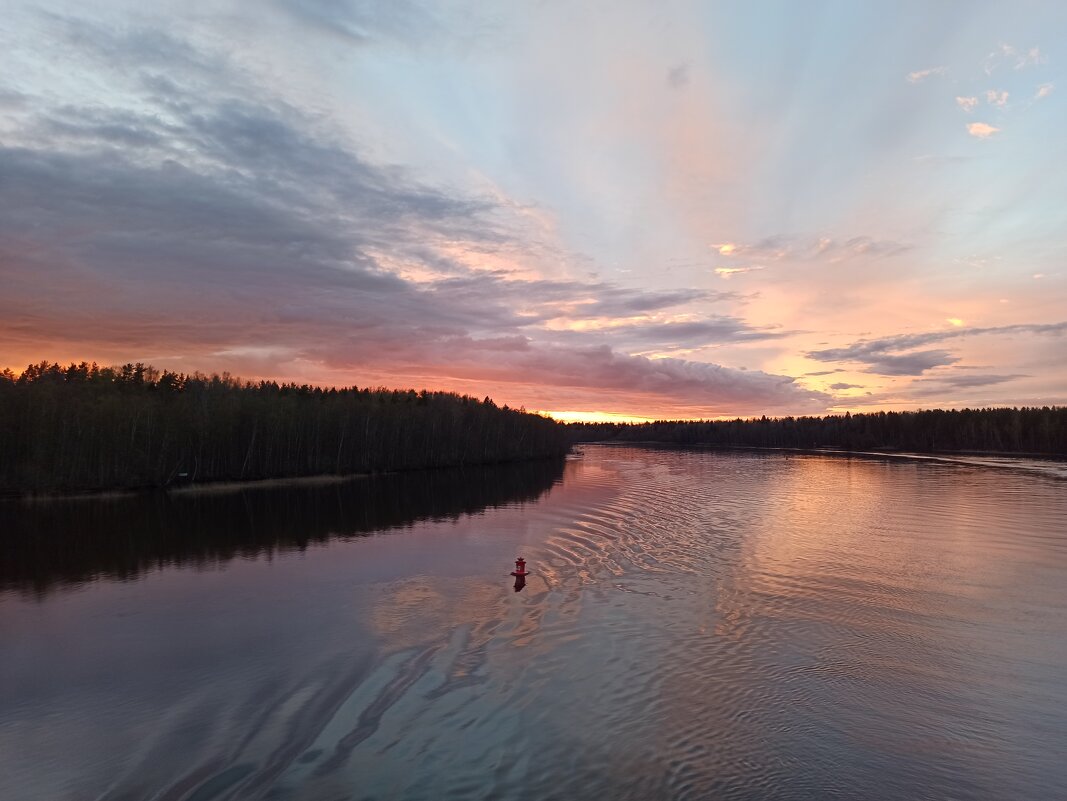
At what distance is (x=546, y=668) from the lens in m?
13.0

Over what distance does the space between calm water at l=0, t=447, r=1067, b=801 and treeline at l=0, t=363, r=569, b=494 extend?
28.6 m

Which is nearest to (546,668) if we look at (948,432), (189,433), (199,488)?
(199,488)

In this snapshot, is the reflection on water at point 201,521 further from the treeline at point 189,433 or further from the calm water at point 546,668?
the treeline at point 189,433

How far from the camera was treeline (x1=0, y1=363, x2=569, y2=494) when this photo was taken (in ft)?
175

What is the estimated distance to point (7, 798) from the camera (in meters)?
8.38

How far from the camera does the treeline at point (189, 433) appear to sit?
5331 centimetres

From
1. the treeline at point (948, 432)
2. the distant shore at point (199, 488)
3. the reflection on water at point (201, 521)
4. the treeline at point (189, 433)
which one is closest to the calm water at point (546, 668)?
the reflection on water at point (201, 521)

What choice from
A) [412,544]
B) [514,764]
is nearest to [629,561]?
[412,544]

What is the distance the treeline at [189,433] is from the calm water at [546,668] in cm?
2857

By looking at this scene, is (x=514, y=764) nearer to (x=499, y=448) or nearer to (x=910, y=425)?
(x=499, y=448)

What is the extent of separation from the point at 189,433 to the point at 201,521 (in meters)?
27.9

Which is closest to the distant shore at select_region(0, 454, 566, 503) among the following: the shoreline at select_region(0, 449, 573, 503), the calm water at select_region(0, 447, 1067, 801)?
the shoreline at select_region(0, 449, 573, 503)

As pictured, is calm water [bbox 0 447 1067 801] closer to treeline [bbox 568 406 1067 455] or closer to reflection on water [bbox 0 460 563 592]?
reflection on water [bbox 0 460 563 592]

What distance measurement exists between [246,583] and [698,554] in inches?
726
